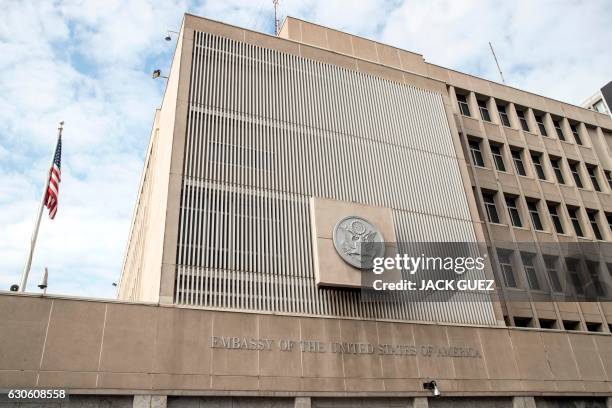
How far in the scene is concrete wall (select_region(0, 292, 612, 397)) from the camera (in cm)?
1510

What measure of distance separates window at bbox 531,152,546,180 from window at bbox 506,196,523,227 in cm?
359

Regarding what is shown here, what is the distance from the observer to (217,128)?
21641mm

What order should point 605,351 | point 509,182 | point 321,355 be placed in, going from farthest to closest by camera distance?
point 509,182 < point 605,351 < point 321,355

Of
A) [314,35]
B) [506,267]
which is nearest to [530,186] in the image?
[506,267]

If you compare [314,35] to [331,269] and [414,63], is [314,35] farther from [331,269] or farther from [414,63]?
[331,269]

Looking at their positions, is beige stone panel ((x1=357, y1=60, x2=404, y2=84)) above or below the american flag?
above

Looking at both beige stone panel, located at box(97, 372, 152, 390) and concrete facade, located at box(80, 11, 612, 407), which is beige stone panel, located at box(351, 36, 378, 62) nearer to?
concrete facade, located at box(80, 11, 612, 407)

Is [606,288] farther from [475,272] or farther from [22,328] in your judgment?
[22,328]

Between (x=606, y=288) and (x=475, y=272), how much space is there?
11.0 metres

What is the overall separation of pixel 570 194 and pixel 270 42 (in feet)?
68.9

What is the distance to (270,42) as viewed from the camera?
2503cm

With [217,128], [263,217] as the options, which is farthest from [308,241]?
[217,128]

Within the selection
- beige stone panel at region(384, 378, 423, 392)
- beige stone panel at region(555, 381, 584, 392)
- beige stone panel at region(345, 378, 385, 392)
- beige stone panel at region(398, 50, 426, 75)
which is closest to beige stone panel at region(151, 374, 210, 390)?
beige stone panel at region(345, 378, 385, 392)

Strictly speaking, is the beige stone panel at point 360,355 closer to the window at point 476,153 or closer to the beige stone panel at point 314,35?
the window at point 476,153
